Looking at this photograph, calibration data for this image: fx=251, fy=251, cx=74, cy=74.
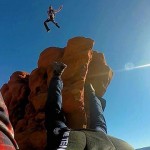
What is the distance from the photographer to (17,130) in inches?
1287

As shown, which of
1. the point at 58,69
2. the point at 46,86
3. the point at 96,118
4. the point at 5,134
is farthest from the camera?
the point at 46,86

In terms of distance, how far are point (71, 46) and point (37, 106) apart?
988cm

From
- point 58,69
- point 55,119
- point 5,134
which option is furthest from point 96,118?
point 5,134

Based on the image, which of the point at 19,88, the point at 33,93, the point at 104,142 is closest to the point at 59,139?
the point at 104,142

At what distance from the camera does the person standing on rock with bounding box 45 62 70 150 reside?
410cm

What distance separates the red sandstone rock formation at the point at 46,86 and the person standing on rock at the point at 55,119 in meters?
24.3

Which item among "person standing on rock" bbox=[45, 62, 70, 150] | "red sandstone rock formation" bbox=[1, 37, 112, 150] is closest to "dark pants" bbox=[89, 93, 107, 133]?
"person standing on rock" bbox=[45, 62, 70, 150]

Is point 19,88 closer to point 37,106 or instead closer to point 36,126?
point 37,106

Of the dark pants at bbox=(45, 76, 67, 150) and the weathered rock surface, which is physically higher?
the weathered rock surface

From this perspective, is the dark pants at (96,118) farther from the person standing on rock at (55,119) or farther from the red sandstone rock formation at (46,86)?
the red sandstone rock formation at (46,86)

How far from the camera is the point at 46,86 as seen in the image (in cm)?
3466

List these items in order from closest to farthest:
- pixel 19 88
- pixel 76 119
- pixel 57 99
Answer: pixel 57 99 → pixel 76 119 → pixel 19 88

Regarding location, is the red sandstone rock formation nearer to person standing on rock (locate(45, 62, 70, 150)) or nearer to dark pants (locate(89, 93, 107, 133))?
dark pants (locate(89, 93, 107, 133))

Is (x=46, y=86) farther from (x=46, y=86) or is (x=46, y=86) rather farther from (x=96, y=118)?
(x=96, y=118)
